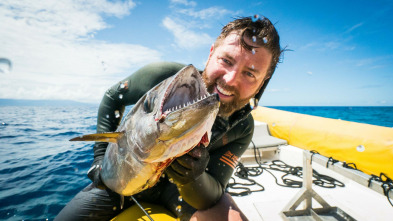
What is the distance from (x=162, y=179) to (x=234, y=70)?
5.93ft

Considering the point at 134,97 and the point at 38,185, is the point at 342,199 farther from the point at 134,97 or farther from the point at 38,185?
the point at 38,185

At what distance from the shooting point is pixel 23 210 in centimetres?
409

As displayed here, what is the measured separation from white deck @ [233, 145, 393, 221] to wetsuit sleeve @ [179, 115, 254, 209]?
50.4 inches

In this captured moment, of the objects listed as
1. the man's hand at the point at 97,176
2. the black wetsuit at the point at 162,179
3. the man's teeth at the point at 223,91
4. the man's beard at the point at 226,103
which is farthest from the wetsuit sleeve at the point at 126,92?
the man's teeth at the point at 223,91

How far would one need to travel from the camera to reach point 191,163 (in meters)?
1.41

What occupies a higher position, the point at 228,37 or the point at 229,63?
the point at 228,37

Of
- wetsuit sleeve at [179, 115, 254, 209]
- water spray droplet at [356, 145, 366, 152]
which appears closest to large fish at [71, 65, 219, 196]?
wetsuit sleeve at [179, 115, 254, 209]

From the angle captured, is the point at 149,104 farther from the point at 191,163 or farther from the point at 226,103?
the point at 226,103

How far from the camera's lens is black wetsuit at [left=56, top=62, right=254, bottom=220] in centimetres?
226

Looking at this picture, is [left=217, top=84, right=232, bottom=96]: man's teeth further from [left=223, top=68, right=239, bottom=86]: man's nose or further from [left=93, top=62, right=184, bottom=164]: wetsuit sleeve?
[left=93, top=62, right=184, bottom=164]: wetsuit sleeve

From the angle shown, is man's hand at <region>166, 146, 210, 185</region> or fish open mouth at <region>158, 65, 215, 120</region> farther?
man's hand at <region>166, 146, 210, 185</region>

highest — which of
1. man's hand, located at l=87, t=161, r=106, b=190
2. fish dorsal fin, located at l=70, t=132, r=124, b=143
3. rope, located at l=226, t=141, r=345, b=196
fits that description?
fish dorsal fin, located at l=70, t=132, r=124, b=143

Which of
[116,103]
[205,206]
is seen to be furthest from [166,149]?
[116,103]

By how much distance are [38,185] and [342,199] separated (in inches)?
306
